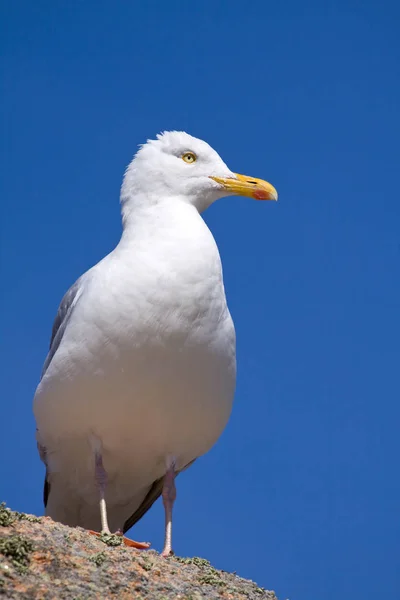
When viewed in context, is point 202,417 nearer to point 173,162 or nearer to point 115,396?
point 115,396

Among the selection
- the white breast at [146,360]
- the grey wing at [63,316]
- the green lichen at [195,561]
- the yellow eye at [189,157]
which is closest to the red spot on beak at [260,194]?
the yellow eye at [189,157]

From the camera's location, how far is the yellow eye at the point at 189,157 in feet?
35.6

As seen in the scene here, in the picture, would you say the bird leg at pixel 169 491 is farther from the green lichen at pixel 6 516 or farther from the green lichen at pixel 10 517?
the green lichen at pixel 6 516

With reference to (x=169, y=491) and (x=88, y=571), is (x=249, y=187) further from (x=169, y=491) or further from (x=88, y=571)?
(x=88, y=571)

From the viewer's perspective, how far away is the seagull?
9109mm

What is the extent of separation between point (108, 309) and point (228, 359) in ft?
4.41

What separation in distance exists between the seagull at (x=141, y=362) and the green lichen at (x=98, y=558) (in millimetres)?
1487

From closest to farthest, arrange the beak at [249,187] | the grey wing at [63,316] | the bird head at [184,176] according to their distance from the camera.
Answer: the grey wing at [63,316] < the bird head at [184,176] < the beak at [249,187]

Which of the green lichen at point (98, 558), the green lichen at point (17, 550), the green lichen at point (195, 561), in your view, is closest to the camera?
the green lichen at point (17, 550)

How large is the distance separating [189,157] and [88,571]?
17.1 feet

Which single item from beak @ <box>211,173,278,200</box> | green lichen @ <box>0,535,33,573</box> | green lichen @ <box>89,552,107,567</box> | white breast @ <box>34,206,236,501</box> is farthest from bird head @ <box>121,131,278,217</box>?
green lichen @ <box>0,535,33,573</box>

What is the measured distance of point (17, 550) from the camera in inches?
271

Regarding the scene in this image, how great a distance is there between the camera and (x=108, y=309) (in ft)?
29.9

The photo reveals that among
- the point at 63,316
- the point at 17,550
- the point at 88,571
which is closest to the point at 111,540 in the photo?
the point at 88,571
